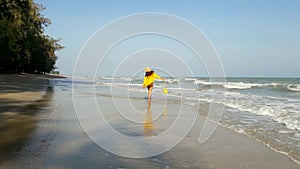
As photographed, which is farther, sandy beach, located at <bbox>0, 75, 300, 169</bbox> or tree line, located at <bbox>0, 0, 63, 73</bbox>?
tree line, located at <bbox>0, 0, 63, 73</bbox>

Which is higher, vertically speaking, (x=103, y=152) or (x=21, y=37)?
(x=21, y=37)

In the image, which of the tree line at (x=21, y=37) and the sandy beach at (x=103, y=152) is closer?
the sandy beach at (x=103, y=152)

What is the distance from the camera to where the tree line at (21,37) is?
2195cm

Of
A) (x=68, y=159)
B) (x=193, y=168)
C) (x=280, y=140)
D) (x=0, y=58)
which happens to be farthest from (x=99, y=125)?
(x=0, y=58)

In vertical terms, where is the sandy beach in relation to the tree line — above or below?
below

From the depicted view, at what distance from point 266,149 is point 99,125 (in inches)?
183

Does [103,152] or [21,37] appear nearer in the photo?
[103,152]

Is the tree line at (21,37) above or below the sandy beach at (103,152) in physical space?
above

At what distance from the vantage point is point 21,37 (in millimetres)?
35031

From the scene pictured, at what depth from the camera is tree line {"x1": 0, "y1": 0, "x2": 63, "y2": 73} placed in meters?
22.0

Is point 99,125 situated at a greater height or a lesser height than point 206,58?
lesser

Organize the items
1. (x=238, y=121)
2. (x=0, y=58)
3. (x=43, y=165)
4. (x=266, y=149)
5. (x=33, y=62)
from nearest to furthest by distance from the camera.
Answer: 1. (x=43, y=165)
2. (x=266, y=149)
3. (x=238, y=121)
4. (x=0, y=58)
5. (x=33, y=62)

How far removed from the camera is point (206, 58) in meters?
8.42

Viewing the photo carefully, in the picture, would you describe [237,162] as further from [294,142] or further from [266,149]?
[294,142]
